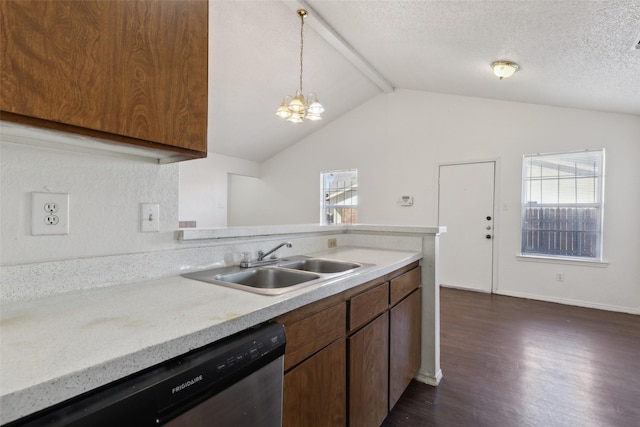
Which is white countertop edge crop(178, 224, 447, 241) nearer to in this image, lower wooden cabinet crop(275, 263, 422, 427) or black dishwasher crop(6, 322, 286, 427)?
lower wooden cabinet crop(275, 263, 422, 427)

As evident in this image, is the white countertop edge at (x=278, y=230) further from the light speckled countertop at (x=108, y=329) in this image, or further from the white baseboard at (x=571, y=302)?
the white baseboard at (x=571, y=302)

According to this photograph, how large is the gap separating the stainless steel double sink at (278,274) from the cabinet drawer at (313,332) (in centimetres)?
12

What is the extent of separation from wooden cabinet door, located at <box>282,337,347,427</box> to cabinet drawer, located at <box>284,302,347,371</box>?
0.03m

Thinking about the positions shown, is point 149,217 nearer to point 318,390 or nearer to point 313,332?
point 313,332

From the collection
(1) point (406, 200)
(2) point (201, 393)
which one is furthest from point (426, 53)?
(2) point (201, 393)

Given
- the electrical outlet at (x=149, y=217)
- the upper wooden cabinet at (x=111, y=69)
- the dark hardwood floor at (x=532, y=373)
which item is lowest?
the dark hardwood floor at (x=532, y=373)

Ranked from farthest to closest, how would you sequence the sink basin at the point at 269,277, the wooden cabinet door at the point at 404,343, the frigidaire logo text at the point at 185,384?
the wooden cabinet door at the point at 404,343
the sink basin at the point at 269,277
the frigidaire logo text at the point at 185,384

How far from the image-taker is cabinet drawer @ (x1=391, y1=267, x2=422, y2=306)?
1799 mm

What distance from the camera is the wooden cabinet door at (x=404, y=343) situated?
1772mm

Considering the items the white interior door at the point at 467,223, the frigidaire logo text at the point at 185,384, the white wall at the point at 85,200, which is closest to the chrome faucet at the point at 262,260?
the white wall at the point at 85,200

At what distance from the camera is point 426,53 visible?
345 centimetres

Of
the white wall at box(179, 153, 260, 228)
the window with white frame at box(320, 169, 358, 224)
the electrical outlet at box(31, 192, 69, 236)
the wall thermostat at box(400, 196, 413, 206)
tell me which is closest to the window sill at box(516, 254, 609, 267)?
the wall thermostat at box(400, 196, 413, 206)

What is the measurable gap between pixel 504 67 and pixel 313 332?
10.5ft

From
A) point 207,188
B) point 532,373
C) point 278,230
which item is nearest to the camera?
point 278,230
